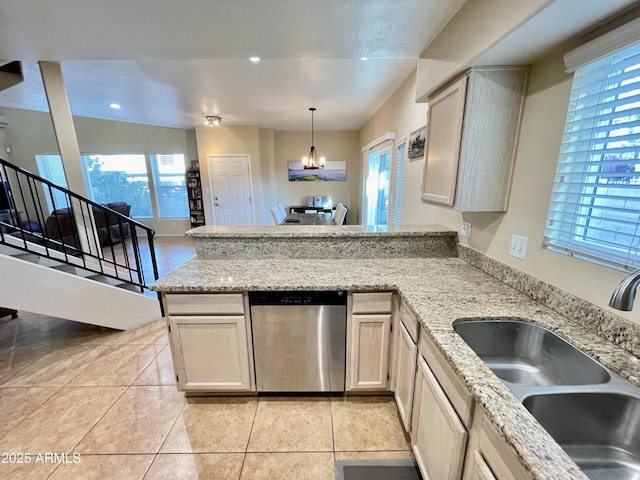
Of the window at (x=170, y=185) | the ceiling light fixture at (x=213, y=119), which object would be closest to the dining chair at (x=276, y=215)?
the ceiling light fixture at (x=213, y=119)

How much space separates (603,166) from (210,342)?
6.85 ft

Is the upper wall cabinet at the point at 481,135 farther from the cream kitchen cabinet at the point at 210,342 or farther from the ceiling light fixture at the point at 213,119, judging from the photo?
the ceiling light fixture at the point at 213,119

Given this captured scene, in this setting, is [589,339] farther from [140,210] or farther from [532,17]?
[140,210]

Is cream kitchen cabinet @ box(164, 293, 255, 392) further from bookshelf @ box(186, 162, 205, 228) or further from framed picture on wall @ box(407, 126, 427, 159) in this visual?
bookshelf @ box(186, 162, 205, 228)

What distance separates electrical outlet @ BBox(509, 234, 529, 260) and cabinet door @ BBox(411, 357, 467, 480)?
76 cm

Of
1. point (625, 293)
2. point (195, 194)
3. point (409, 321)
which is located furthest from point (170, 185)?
point (625, 293)

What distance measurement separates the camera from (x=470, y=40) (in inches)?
49.3

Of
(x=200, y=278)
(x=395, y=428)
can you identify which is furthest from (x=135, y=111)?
(x=395, y=428)

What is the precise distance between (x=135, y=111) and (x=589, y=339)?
6655 mm

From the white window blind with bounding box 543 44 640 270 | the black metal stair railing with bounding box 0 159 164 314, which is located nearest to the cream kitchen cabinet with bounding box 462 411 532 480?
the white window blind with bounding box 543 44 640 270

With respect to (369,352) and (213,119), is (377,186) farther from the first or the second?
(369,352)

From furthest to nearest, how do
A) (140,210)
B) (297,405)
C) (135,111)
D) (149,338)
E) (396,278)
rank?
(140,210), (135,111), (149,338), (297,405), (396,278)

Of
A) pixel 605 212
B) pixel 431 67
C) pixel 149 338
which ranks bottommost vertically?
pixel 149 338

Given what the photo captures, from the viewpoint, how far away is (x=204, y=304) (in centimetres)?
158
